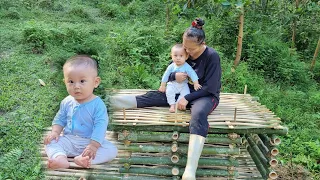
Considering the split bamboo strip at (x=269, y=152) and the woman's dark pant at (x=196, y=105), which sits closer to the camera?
the woman's dark pant at (x=196, y=105)

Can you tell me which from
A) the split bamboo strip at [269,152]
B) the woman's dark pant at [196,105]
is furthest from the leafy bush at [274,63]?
the woman's dark pant at [196,105]

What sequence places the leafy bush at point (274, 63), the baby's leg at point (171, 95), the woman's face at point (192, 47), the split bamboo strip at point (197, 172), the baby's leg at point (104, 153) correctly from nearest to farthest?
1. the baby's leg at point (104, 153)
2. the woman's face at point (192, 47)
3. the baby's leg at point (171, 95)
4. the split bamboo strip at point (197, 172)
5. the leafy bush at point (274, 63)

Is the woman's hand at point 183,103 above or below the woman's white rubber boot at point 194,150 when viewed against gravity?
above

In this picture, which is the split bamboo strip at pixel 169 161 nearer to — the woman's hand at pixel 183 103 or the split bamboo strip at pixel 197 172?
the split bamboo strip at pixel 197 172

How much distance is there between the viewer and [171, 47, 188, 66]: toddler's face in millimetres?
2967

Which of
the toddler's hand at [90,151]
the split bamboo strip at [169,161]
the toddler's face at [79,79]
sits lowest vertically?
the split bamboo strip at [169,161]

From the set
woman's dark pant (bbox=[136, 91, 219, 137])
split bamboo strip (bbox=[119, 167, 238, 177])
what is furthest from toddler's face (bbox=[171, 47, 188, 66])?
split bamboo strip (bbox=[119, 167, 238, 177])

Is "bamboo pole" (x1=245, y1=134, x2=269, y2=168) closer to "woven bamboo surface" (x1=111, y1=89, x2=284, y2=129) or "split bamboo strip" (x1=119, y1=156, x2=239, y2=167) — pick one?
"split bamboo strip" (x1=119, y1=156, x2=239, y2=167)

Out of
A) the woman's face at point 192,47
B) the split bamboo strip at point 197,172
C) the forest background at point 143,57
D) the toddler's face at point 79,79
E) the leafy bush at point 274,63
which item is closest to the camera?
the toddler's face at point 79,79

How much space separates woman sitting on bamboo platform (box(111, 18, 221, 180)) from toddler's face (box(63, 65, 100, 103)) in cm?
164

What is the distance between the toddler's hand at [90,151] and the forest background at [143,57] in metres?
1.67

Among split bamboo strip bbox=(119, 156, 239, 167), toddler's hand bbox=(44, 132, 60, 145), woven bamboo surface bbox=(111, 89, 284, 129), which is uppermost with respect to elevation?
toddler's hand bbox=(44, 132, 60, 145)

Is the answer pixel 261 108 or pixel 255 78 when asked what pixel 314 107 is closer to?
pixel 255 78

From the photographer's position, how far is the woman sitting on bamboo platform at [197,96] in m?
2.80
